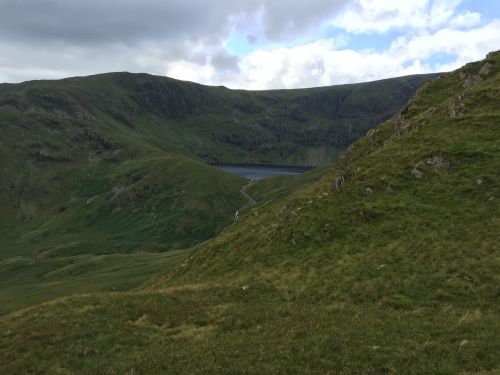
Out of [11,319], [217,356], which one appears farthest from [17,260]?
[217,356]

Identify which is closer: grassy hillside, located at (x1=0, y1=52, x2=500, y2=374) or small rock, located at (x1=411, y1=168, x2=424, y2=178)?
grassy hillside, located at (x1=0, y1=52, x2=500, y2=374)

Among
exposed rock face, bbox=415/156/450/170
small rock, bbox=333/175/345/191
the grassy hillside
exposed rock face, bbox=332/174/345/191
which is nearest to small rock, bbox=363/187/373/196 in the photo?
the grassy hillside

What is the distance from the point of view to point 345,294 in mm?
29203

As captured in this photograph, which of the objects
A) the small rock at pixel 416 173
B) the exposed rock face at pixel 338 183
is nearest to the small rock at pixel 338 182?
the exposed rock face at pixel 338 183

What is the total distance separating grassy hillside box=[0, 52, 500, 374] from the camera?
20562 mm

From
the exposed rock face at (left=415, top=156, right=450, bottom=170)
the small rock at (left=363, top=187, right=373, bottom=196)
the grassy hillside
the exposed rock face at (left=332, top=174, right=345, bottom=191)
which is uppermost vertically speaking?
the exposed rock face at (left=415, top=156, right=450, bottom=170)

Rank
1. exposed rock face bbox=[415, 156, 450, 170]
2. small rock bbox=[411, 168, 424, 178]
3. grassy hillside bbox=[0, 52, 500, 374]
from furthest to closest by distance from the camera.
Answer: exposed rock face bbox=[415, 156, 450, 170], small rock bbox=[411, 168, 424, 178], grassy hillside bbox=[0, 52, 500, 374]

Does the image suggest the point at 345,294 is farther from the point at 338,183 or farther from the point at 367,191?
the point at 338,183

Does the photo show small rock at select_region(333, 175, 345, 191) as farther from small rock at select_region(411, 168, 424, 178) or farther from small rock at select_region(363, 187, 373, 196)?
small rock at select_region(411, 168, 424, 178)

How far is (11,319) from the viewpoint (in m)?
28.9

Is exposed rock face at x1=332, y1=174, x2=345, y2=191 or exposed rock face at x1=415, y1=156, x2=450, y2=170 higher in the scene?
exposed rock face at x1=415, y1=156, x2=450, y2=170

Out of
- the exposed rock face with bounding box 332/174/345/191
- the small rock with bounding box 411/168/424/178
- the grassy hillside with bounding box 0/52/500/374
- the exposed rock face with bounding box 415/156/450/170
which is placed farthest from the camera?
the exposed rock face with bounding box 332/174/345/191

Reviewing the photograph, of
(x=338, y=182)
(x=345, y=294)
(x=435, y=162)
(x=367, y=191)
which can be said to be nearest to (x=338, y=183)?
(x=338, y=182)

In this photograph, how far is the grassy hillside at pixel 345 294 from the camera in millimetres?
20562
